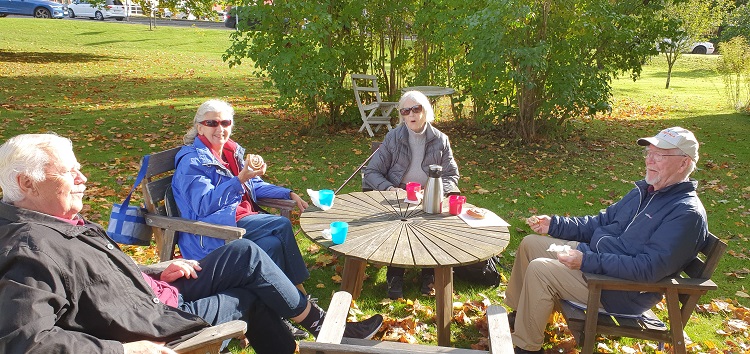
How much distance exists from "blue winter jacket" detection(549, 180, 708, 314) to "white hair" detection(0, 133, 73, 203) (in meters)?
2.87

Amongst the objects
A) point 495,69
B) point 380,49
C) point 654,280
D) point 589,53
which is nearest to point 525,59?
point 495,69

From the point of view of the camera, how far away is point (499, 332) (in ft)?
7.44

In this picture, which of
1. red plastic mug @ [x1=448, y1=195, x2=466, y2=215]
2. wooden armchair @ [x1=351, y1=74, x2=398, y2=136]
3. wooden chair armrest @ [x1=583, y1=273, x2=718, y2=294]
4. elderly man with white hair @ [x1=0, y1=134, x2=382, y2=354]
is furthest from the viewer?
wooden armchair @ [x1=351, y1=74, x2=398, y2=136]

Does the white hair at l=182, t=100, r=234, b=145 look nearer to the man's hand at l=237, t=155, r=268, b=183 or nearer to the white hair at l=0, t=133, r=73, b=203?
the man's hand at l=237, t=155, r=268, b=183

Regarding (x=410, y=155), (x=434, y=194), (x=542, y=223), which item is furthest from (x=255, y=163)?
(x=542, y=223)

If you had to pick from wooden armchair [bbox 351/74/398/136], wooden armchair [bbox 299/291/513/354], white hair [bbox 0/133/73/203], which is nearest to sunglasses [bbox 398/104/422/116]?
wooden armchair [bbox 299/291/513/354]

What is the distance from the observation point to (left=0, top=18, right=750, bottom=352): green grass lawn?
17.7ft

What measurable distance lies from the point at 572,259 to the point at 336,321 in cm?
166

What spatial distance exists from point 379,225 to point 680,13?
18981mm

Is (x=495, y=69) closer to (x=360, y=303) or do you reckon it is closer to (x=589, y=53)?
(x=589, y=53)

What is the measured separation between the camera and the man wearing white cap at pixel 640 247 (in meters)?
3.13

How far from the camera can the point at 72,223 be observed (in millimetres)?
2514

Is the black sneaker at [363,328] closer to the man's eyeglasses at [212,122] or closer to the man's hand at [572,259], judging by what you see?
the man's hand at [572,259]

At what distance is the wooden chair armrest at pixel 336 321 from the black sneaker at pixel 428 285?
211 cm
